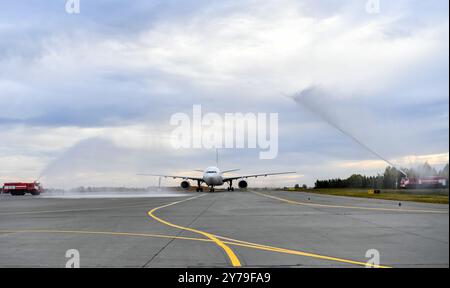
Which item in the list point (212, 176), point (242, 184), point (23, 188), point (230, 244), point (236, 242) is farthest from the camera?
point (242, 184)

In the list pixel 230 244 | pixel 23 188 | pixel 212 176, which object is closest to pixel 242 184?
pixel 212 176

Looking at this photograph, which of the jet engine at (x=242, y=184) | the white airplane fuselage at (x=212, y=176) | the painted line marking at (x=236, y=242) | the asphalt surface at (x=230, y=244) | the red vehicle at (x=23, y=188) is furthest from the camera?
the jet engine at (x=242, y=184)

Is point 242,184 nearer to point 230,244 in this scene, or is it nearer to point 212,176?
point 212,176

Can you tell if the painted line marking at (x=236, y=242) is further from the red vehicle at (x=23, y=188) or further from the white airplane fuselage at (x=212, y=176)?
the red vehicle at (x=23, y=188)

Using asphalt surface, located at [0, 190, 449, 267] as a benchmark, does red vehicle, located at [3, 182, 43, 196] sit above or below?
below

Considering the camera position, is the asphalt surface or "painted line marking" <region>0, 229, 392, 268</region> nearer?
the asphalt surface

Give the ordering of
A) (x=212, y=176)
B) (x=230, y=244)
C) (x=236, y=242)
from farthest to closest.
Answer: (x=212, y=176)
(x=236, y=242)
(x=230, y=244)

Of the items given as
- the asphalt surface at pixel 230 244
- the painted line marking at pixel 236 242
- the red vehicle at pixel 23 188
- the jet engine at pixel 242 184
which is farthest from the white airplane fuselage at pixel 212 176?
the painted line marking at pixel 236 242

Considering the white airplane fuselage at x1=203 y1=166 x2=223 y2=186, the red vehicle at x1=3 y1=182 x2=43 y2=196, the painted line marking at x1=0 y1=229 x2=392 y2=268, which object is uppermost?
the white airplane fuselage at x1=203 y1=166 x2=223 y2=186

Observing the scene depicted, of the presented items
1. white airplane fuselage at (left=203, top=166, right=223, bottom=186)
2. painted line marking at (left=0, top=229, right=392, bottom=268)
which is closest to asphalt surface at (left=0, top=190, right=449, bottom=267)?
painted line marking at (left=0, top=229, right=392, bottom=268)

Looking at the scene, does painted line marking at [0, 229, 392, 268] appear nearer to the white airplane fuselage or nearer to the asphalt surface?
the asphalt surface

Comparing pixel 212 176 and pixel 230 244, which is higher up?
pixel 212 176

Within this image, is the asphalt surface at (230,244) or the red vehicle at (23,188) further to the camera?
the red vehicle at (23,188)

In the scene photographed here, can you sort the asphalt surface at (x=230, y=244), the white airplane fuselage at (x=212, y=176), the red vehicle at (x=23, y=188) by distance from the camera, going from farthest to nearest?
the white airplane fuselage at (x=212, y=176) < the red vehicle at (x=23, y=188) < the asphalt surface at (x=230, y=244)
